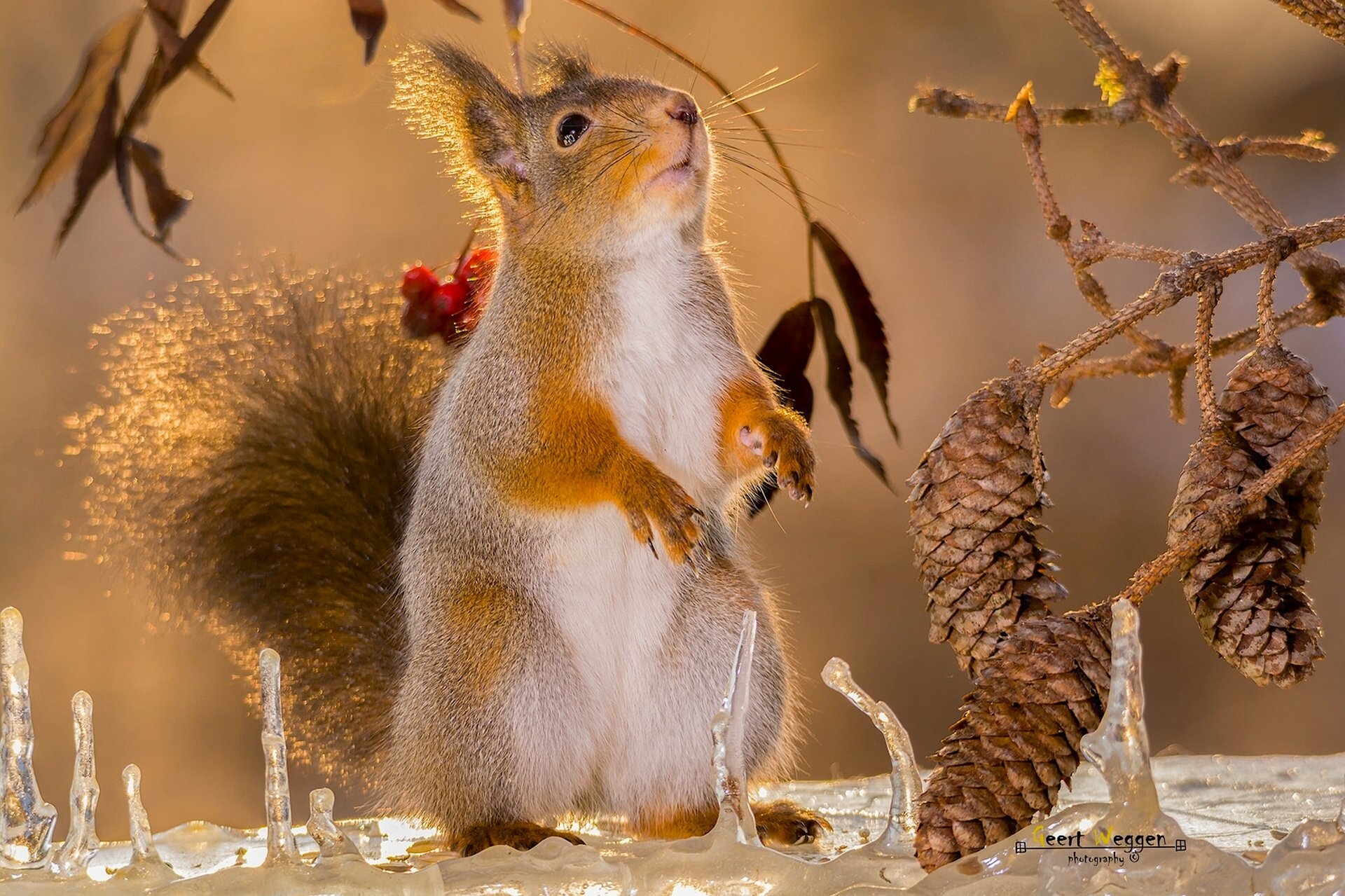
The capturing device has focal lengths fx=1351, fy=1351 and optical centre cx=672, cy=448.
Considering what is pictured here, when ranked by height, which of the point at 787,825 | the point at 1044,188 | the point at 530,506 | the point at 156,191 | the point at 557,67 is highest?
the point at 557,67

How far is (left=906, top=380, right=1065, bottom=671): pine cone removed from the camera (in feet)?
2.10

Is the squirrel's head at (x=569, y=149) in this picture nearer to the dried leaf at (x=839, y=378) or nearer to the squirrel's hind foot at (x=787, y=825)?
the dried leaf at (x=839, y=378)

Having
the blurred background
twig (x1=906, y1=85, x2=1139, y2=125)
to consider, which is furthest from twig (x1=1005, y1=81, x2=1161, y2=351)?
the blurred background

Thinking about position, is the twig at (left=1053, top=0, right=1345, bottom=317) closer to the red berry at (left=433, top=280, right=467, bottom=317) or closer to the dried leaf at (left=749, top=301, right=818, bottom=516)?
the dried leaf at (left=749, top=301, right=818, bottom=516)

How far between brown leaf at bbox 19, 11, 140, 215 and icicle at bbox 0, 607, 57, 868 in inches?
10.8

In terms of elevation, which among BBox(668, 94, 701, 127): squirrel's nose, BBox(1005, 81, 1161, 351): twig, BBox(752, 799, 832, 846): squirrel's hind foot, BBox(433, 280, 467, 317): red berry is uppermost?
BBox(668, 94, 701, 127): squirrel's nose

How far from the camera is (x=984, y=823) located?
546mm

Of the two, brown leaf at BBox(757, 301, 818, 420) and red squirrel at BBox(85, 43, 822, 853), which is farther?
brown leaf at BBox(757, 301, 818, 420)

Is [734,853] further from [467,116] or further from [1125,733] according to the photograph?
[467,116]

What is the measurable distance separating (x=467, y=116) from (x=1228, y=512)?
568 millimetres

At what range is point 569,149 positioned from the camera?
35.6 inches

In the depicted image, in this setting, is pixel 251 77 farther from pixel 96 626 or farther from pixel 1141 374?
pixel 1141 374

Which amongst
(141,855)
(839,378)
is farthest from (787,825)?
(141,855)

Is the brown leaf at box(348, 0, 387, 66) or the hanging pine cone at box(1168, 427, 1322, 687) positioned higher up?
the brown leaf at box(348, 0, 387, 66)
